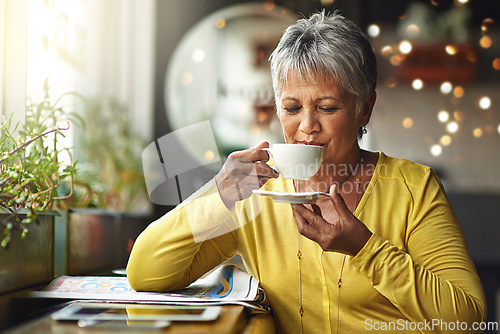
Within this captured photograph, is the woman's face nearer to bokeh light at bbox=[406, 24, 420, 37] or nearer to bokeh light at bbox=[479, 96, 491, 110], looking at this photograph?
bokeh light at bbox=[406, 24, 420, 37]

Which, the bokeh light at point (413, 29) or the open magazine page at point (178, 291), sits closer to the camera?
the open magazine page at point (178, 291)

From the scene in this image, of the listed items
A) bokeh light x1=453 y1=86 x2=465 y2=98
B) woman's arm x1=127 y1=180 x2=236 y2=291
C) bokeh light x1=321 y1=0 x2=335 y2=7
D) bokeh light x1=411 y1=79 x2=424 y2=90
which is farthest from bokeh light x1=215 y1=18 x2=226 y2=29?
woman's arm x1=127 y1=180 x2=236 y2=291

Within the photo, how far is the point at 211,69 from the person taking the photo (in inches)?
139

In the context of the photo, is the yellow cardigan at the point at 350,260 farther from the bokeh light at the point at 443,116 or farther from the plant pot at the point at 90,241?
the bokeh light at the point at 443,116

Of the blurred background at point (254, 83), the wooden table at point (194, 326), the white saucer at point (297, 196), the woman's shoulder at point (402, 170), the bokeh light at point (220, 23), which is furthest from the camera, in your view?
the bokeh light at point (220, 23)

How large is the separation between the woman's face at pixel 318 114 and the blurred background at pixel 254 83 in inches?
52.9

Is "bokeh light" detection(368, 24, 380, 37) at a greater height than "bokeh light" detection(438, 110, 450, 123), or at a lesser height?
greater

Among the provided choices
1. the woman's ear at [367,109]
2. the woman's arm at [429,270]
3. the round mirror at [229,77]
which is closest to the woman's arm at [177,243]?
the woman's arm at [429,270]

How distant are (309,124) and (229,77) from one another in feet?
8.03

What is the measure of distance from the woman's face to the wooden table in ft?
1.51

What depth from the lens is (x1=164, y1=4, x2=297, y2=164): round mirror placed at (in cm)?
334

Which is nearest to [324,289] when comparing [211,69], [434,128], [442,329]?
[442,329]

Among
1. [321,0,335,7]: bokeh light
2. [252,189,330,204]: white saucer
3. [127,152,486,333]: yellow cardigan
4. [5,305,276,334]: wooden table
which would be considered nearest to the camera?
[5,305,276,334]: wooden table

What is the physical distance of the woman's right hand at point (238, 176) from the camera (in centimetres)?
114
